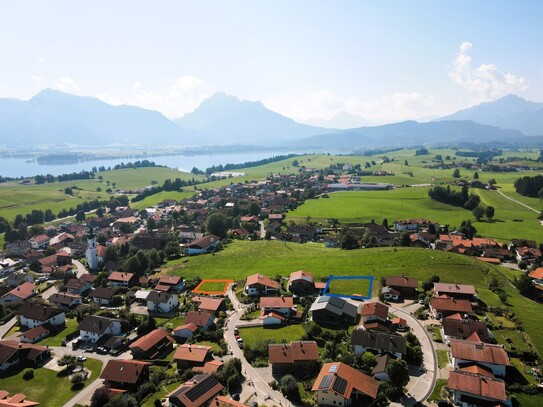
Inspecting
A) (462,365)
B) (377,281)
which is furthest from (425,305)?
(462,365)

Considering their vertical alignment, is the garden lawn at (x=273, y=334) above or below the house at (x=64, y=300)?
above

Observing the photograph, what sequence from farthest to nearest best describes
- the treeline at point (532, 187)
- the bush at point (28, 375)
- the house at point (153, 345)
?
1. the treeline at point (532, 187)
2. the house at point (153, 345)
3. the bush at point (28, 375)

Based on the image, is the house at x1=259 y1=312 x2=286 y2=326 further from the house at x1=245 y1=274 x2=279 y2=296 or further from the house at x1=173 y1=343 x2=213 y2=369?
the house at x1=173 y1=343 x2=213 y2=369

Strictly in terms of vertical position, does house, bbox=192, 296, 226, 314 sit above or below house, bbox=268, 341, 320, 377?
below

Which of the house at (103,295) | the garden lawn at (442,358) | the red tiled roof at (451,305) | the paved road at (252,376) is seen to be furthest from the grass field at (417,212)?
the paved road at (252,376)

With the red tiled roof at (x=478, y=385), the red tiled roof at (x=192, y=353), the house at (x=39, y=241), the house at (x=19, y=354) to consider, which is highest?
the red tiled roof at (x=478, y=385)

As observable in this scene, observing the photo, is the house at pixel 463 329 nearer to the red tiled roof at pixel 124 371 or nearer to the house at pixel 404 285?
the house at pixel 404 285

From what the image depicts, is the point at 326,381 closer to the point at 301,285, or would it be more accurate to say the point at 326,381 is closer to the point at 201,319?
the point at 201,319

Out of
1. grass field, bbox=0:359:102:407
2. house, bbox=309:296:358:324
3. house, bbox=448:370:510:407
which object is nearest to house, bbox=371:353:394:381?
house, bbox=448:370:510:407
